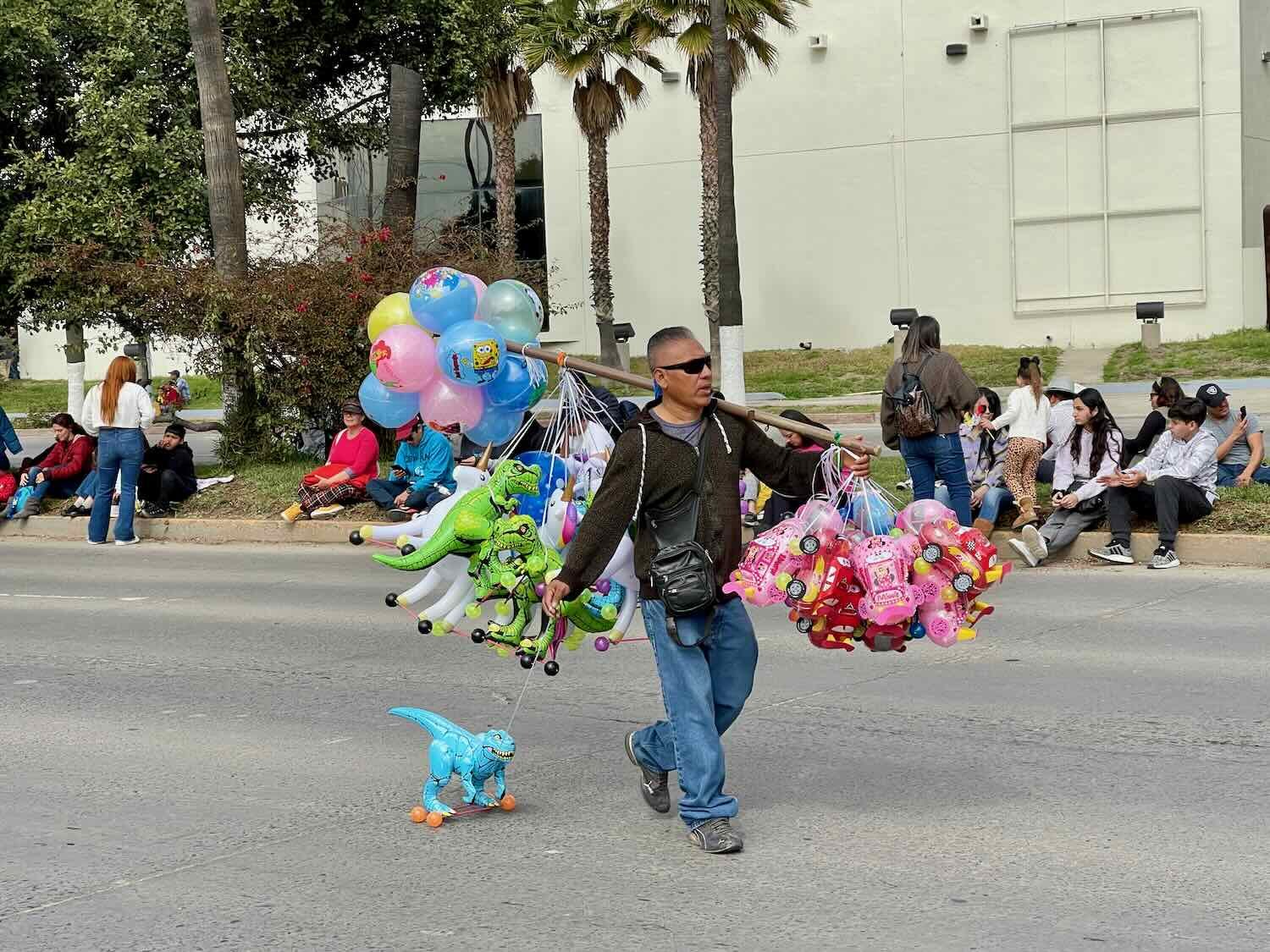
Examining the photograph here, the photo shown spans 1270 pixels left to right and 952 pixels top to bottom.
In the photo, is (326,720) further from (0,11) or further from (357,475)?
(0,11)

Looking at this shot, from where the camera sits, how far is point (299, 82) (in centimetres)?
2028

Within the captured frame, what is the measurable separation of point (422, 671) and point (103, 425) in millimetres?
7432

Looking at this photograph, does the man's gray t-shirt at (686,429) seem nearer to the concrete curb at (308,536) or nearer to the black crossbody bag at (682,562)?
the black crossbody bag at (682,562)

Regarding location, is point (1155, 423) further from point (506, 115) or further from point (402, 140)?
point (506, 115)

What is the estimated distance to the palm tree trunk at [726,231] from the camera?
22422mm

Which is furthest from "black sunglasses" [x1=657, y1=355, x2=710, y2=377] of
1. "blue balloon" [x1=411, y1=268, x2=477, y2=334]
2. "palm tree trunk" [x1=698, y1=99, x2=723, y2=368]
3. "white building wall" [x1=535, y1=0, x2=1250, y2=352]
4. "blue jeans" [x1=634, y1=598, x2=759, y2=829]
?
"white building wall" [x1=535, y1=0, x2=1250, y2=352]

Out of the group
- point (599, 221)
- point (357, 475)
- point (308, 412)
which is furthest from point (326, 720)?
point (599, 221)

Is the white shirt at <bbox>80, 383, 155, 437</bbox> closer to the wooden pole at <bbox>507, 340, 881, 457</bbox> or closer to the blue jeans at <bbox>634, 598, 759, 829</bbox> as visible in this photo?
the wooden pole at <bbox>507, 340, 881, 457</bbox>

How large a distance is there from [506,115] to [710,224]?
4.94 m

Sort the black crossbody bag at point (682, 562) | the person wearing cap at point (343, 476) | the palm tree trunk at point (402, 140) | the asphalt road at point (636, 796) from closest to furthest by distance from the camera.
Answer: the asphalt road at point (636, 796) → the black crossbody bag at point (682, 562) → the person wearing cap at point (343, 476) → the palm tree trunk at point (402, 140)

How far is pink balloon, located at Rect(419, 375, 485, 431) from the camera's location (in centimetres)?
701

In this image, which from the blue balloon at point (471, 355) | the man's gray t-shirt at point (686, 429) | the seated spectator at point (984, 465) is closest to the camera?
Result: the man's gray t-shirt at point (686, 429)

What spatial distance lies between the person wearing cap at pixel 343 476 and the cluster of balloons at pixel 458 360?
8032 mm

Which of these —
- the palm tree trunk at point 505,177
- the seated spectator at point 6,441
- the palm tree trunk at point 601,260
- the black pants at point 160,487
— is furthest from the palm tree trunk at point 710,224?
the seated spectator at point 6,441
